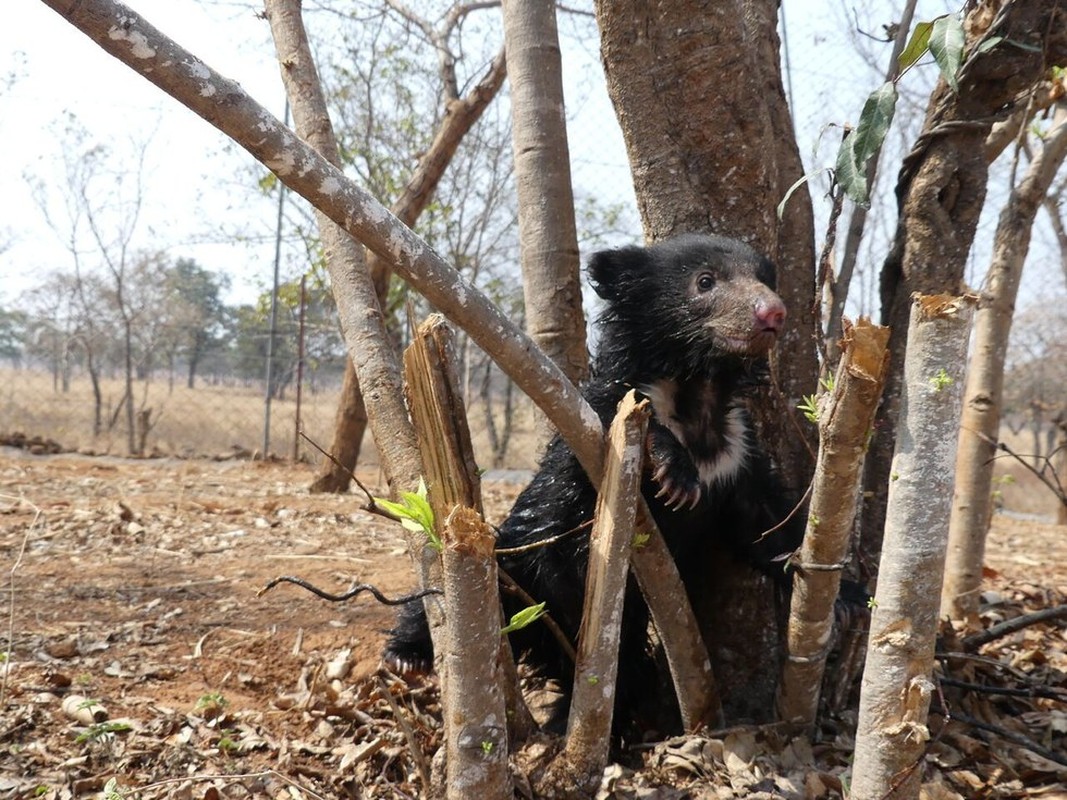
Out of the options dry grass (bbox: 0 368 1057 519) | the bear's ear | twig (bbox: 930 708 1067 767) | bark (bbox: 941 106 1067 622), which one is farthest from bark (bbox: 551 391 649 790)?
dry grass (bbox: 0 368 1057 519)

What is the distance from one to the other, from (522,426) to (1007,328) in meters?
12.5

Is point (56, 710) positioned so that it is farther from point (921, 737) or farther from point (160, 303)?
point (160, 303)

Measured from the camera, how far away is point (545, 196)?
297 cm

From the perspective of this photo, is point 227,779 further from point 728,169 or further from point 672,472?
point 728,169

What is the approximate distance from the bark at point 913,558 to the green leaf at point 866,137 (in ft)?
0.81

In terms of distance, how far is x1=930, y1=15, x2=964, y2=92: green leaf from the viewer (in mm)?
1454

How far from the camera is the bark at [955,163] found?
2.14m

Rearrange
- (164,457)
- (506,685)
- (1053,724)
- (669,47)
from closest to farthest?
(506,685), (669,47), (1053,724), (164,457)

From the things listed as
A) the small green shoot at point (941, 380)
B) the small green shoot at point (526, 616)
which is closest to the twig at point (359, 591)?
the small green shoot at point (526, 616)

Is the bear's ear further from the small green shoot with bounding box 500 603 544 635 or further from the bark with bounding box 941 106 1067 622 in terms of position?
the bark with bounding box 941 106 1067 622

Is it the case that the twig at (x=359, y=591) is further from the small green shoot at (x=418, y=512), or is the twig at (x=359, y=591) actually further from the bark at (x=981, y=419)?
the bark at (x=981, y=419)

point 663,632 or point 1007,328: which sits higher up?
point 1007,328

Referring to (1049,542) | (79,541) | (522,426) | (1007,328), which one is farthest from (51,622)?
(522,426)

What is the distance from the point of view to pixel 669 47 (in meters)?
2.38
